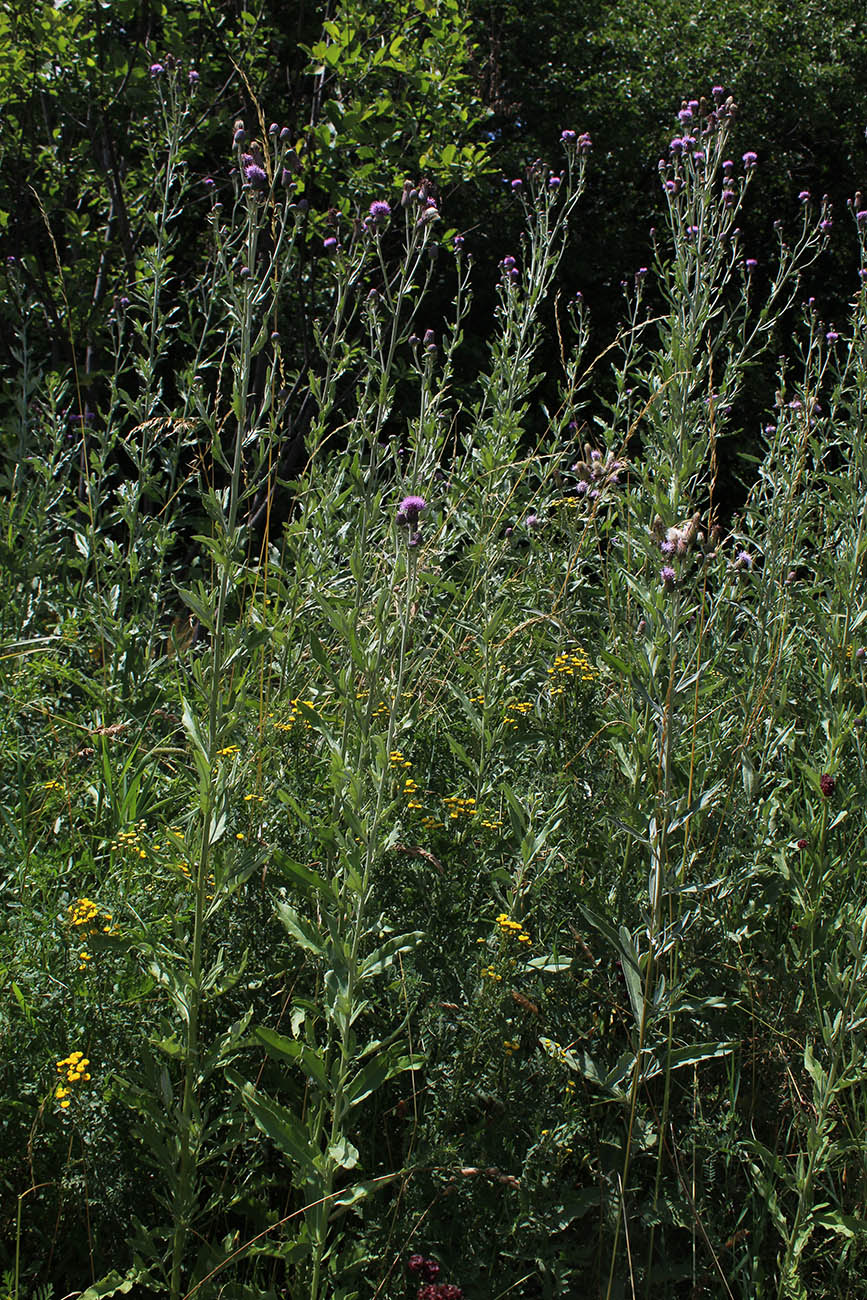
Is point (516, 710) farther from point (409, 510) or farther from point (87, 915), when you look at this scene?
point (87, 915)

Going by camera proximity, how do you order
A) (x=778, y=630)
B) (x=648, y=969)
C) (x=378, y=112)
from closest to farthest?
(x=648, y=969) < (x=778, y=630) < (x=378, y=112)

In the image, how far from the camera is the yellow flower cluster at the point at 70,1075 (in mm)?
1760

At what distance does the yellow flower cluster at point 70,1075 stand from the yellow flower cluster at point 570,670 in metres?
1.55

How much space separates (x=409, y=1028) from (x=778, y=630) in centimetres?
164

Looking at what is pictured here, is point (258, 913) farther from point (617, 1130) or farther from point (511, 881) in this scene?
point (617, 1130)

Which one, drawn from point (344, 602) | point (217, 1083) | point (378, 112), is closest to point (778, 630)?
point (344, 602)

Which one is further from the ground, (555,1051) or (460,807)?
(460,807)

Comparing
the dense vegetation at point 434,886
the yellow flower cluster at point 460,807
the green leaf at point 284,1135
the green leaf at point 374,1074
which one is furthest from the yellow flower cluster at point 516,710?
the green leaf at point 284,1135

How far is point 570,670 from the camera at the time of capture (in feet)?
9.61

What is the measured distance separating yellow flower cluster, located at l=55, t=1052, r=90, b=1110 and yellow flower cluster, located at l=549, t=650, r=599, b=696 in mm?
1550

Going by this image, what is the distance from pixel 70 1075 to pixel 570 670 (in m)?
1.66

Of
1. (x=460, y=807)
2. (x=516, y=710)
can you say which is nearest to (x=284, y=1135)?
(x=460, y=807)

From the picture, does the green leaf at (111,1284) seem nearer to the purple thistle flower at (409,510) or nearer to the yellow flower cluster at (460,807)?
the yellow flower cluster at (460,807)

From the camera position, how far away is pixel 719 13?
435 inches
